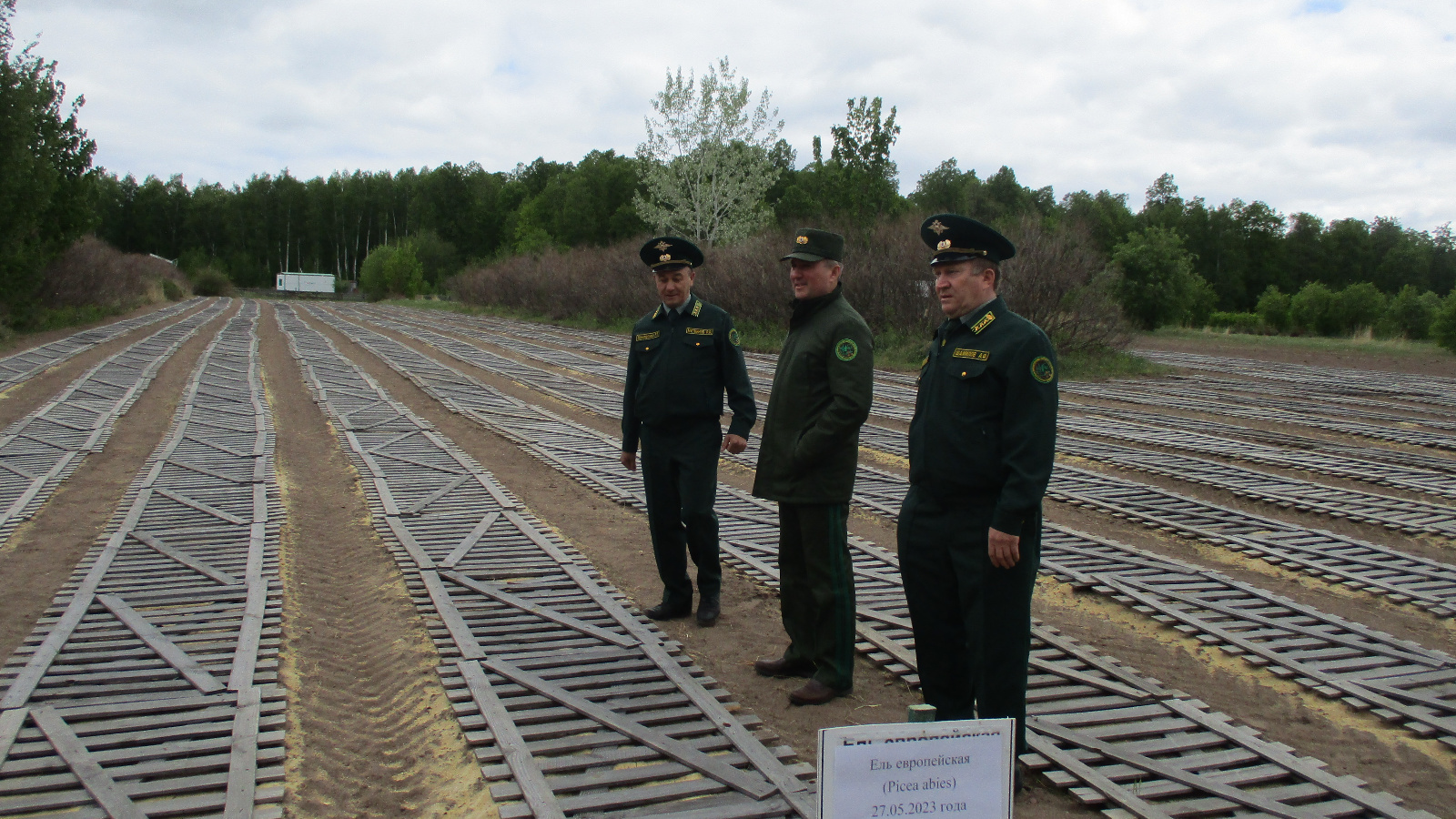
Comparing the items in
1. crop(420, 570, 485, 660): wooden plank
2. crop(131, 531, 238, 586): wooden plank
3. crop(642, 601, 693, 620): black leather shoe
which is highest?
crop(642, 601, 693, 620): black leather shoe

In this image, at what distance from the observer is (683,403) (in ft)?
17.2

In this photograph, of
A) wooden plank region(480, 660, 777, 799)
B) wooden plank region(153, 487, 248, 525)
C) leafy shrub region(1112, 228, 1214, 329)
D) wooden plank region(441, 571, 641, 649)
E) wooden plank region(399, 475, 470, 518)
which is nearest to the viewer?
wooden plank region(480, 660, 777, 799)

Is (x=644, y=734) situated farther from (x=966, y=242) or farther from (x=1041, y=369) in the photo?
(x=966, y=242)

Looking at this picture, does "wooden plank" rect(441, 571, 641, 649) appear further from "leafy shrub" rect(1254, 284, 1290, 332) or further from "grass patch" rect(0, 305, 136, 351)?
"leafy shrub" rect(1254, 284, 1290, 332)

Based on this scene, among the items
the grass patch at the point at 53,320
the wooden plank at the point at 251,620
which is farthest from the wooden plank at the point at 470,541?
the grass patch at the point at 53,320

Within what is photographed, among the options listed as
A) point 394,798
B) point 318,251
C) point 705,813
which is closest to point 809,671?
point 705,813

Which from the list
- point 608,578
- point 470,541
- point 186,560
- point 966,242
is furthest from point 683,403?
point 186,560

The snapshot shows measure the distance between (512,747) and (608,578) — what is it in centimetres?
271

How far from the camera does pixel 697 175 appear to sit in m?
44.4

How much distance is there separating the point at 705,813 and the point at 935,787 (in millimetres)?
1366

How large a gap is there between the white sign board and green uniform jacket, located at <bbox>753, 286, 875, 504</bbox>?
1872 mm

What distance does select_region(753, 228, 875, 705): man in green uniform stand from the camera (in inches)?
166

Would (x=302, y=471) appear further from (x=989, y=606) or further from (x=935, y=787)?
(x=935, y=787)

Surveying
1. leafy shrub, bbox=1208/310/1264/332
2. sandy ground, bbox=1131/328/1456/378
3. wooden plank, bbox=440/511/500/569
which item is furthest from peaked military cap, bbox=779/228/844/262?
leafy shrub, bbox=1208/310/1264/332
